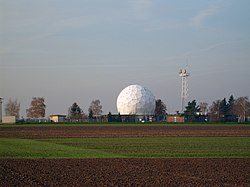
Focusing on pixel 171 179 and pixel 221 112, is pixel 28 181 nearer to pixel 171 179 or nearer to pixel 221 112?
pixel 171 179

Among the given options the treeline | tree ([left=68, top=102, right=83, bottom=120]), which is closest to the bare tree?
the treeline

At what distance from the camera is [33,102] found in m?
193

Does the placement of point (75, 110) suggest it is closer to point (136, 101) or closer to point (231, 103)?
point (136, 101)

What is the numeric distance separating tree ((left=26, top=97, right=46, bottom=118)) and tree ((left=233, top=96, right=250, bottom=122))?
Result: 70382mm

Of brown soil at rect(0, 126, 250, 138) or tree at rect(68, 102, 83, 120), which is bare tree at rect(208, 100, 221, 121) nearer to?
tree at rect(68, 102, 83, 120)

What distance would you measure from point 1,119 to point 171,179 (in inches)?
4725

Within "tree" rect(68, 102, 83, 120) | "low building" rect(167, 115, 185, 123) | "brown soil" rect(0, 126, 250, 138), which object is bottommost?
"brown soil" rect(0, 126, 250, 138)

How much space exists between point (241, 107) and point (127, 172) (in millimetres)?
165646

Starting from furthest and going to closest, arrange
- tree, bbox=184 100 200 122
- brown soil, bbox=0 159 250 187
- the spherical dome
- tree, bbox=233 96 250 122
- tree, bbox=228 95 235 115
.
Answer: tree, bbox=233 96 250 122 < tree, bbox=228 95 235 115 < tree, bbox=184 100 200 122 < the spherical dome < brown soil, bbox=0 159 250 187

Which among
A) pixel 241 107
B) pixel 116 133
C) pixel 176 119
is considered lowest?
pixel 116 133

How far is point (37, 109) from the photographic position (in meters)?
190

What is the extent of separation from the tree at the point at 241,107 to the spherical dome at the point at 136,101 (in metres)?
47.4

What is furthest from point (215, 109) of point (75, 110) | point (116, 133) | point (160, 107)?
point (116, 133)

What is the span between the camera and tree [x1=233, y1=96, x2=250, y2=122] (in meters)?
176
